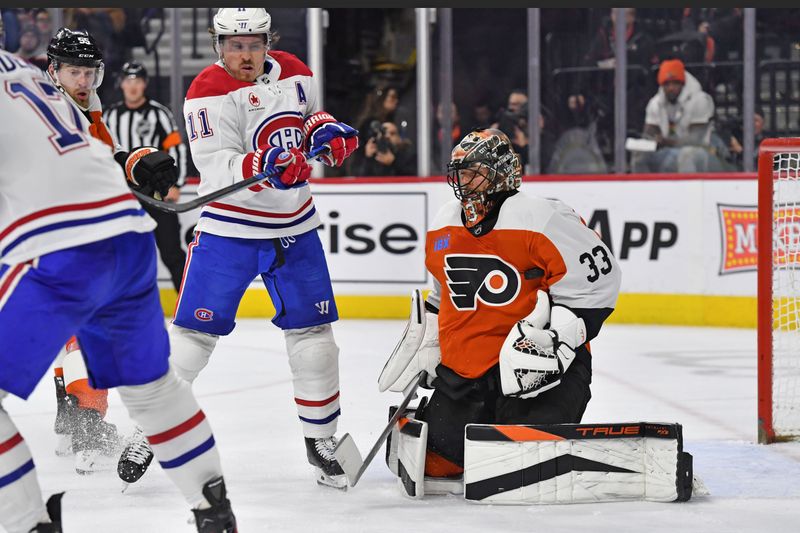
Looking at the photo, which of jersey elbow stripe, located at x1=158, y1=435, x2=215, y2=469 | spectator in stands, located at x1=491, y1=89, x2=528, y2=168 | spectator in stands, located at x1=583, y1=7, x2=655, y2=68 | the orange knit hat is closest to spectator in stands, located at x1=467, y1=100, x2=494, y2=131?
spectator in stands, located at x1=491, y1=89, x2=528, y2=168

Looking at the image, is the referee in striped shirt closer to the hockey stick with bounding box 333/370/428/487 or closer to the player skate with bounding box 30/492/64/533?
the hockey stick with bounding box 333/370/428/487

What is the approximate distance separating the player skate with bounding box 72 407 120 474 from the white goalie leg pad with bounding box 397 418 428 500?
2.62 ft

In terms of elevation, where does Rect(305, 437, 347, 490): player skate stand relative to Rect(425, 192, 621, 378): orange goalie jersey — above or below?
below

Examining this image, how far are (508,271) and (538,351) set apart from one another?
227 mm

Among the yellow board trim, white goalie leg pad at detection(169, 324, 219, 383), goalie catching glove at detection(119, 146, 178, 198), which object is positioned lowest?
the yellow board trim

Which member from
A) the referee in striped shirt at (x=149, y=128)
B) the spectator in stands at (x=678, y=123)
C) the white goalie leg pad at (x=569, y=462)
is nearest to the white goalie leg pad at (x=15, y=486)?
the white goalie leg pad at (x=569, y=462)

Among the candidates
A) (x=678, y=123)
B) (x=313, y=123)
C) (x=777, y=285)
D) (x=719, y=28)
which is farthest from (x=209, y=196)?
(x=719, y=28)

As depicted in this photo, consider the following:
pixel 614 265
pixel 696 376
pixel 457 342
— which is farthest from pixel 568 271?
pixel 696 376

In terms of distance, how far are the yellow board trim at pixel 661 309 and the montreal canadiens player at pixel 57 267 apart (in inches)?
169

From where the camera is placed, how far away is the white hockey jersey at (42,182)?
1903 mm

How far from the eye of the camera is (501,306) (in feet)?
9.36

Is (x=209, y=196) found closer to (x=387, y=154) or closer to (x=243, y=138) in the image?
(x=243, y=138)

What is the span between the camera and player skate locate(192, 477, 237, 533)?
2094 mm

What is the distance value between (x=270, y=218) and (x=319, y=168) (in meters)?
4.03
